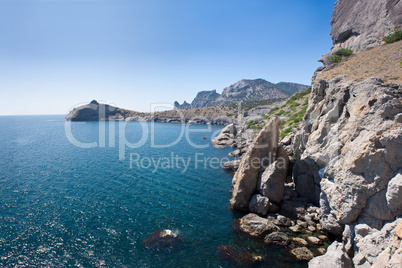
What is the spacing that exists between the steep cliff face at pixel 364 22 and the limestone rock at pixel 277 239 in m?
37.4

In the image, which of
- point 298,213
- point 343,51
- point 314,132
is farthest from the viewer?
point 343,51

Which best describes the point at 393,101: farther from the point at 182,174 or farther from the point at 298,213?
the point at 182,174

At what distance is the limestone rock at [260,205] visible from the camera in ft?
81.3

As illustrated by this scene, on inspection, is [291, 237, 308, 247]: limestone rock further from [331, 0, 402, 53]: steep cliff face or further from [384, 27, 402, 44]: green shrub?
[331, 0, 402, 53]: steep cliff face

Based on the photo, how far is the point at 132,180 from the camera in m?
37.4

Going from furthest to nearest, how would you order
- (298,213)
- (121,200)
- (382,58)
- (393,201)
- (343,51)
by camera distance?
(343,51) → (121,200) → (382,58) → (298,213) → (393,201)

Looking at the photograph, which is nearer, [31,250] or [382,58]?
[31,250]

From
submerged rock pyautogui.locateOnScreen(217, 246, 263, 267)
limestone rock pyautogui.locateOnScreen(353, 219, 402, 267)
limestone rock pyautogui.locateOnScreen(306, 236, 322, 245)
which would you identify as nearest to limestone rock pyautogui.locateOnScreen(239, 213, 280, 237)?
limestone rock pyautogui.locateOnScreen(306, 236, 322, 245)

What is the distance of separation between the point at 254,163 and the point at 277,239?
1030 cm

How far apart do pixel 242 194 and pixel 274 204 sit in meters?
4.19

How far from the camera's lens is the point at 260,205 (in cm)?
2506

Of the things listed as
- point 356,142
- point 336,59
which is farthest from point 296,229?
point 336,59

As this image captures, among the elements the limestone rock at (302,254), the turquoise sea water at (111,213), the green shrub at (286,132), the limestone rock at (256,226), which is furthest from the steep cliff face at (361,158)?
the green shrub at (286,132)

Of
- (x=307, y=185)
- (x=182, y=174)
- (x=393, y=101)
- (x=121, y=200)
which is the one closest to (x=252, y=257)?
(x=307, y=185)
